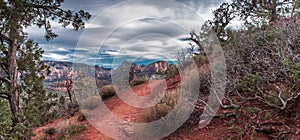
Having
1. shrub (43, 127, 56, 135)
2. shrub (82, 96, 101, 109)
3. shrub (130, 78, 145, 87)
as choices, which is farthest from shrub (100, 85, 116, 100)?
shrub (43, 127, 56, 135)

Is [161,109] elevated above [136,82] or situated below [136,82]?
below

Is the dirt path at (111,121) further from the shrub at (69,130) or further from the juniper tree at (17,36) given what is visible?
the juniper tree at (17,36)

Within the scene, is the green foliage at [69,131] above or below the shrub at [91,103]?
below

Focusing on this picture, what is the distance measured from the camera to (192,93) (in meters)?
6.34

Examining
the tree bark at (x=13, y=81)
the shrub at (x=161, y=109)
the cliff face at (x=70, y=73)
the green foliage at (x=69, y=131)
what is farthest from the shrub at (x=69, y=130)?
the shrub at (x=161, y=109)

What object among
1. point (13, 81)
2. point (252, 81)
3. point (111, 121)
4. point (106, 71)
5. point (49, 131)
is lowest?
point (49, 131)

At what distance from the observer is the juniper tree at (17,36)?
15.1ft

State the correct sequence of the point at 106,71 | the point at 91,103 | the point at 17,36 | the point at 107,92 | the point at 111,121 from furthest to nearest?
the point at 107,92 → the point at 91,103 → the point at 106,71 → the point at 111,121 → the point at 17,36

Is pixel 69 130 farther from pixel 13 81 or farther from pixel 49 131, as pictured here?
pixel 13 81

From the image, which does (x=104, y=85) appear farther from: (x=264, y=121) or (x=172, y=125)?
(x=264, y=121)

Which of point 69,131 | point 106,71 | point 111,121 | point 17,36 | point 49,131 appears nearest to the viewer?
point 17,36

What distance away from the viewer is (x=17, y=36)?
4.93 metres

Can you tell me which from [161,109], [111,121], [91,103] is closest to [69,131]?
[111,121]

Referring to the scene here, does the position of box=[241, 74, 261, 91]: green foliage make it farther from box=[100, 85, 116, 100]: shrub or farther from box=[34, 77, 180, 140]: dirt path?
box=[100, 85, 116, 100]: shrub
